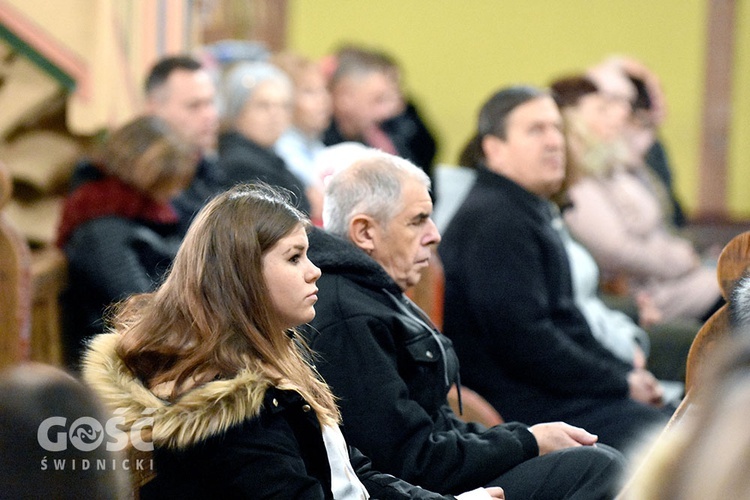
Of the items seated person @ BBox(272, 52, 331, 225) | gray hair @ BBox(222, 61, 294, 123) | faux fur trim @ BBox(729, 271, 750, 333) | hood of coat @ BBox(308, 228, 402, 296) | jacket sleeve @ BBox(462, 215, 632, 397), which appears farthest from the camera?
seated person @ BBox(272, 52, 331, 225)

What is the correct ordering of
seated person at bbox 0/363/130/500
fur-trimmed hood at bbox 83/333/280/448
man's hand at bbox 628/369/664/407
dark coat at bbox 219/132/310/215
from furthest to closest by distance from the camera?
1. dark coat at bbox 219/132/310/215
2. man's hand at bbox 628/369/664/407
3. fur-trimmed hood at bbox 83/333/280/448
4. seated person at bbox 0/363/130/500

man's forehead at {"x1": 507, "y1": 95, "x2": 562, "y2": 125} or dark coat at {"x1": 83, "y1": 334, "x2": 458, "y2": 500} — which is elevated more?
man's forehead at {"x1": 507, "y1": 95, "x2": 562, "y2": 125}

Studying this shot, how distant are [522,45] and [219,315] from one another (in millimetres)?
6026

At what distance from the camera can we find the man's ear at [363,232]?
2373mm

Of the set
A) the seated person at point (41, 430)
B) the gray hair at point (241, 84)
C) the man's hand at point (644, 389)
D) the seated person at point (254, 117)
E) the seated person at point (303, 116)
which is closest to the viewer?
the seated person at point (41, 430)

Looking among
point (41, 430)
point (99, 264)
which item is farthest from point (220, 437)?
point (99, 264)

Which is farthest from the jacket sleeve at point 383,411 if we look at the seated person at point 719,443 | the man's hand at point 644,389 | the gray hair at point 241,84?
the gray hair at point 241,84

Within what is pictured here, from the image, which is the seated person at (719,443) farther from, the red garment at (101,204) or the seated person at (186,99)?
the seated person at (186,99)

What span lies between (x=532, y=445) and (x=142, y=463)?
0.91 meters

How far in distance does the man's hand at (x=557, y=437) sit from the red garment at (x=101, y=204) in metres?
1.56

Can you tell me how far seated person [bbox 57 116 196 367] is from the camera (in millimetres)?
3299

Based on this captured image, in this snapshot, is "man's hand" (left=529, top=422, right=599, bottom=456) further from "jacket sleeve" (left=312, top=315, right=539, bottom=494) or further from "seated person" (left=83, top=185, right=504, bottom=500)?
"seated person" (left=83, top=185, right=504, bottom=500)

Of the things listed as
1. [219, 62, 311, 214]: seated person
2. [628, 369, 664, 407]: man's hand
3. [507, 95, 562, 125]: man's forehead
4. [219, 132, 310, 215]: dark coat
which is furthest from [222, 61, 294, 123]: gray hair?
[628, 369, 664, 407]: man's hand

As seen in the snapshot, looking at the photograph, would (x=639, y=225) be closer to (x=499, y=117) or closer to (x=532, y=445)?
(x=499, y=117)
